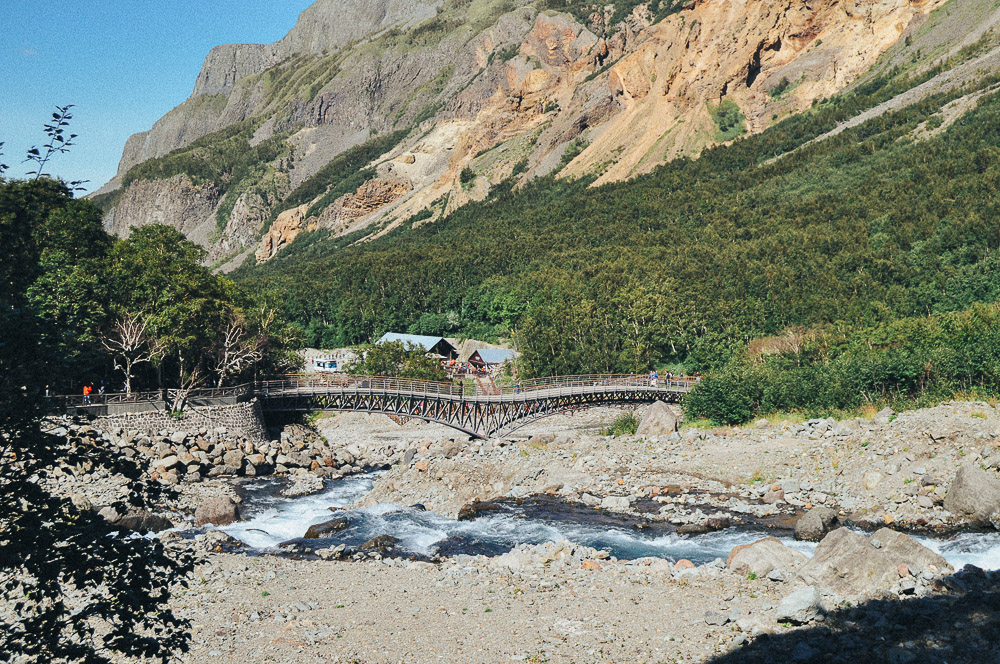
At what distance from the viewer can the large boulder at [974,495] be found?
87.7ft

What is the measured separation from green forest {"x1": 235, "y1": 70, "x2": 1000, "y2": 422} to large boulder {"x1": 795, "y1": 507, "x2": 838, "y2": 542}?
63.9ft

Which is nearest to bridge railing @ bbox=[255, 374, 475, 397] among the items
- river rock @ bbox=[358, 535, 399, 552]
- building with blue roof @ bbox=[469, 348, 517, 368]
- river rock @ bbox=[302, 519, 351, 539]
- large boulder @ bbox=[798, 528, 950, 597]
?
river rock @ bbox=[302, 519, 351, 539]

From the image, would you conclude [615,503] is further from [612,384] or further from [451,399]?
[612,384]

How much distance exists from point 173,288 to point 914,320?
2204 inches

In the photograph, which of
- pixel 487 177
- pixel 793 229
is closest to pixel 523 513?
pixel 793 229

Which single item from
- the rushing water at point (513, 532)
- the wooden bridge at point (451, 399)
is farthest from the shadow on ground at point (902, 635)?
the wooden bridge at point (451, 399)

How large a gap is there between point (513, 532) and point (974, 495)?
59.1ft

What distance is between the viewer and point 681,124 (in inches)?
6329

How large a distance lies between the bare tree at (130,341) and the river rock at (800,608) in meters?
40.3

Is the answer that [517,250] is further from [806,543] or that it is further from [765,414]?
[806,543]

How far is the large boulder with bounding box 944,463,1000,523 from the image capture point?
26.7 meters

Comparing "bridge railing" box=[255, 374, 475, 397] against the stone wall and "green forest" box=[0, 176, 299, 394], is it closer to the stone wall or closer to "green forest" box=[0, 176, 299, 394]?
"green forest" box=[0, 176, 299, 394]

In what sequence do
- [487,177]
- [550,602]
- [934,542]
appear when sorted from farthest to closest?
[487,177]
[934,542]
[550,602]

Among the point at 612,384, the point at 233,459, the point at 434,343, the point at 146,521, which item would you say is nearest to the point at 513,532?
the point at 146,521
